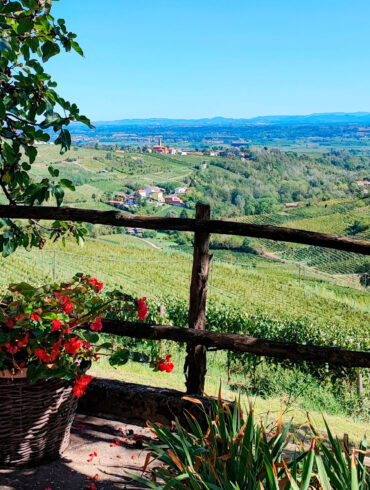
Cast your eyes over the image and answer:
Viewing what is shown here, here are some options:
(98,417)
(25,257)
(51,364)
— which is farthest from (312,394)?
(25,257)

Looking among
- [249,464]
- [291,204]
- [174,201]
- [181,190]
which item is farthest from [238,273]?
[249,464]

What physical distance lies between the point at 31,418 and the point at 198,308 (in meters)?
0.83

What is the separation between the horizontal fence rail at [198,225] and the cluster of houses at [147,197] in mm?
52565

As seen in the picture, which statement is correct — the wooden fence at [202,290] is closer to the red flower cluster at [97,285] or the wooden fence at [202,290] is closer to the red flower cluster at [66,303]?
the red flower cluster at [97,285]

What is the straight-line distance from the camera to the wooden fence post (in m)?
2.32

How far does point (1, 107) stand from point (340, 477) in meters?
1.63

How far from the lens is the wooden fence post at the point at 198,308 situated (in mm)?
2320

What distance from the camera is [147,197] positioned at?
61625 mm

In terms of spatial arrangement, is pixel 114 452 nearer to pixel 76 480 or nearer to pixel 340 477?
pixel 76 480

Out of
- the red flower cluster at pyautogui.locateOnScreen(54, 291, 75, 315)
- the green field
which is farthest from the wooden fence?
the green field

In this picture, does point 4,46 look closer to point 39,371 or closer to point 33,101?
point 33,101

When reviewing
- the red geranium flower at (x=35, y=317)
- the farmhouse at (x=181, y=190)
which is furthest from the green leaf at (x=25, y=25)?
the farmhouse at (x=181, y=190)

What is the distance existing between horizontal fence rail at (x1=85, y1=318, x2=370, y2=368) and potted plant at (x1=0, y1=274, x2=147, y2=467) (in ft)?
0.74

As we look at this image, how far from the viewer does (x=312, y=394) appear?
9.03 m
